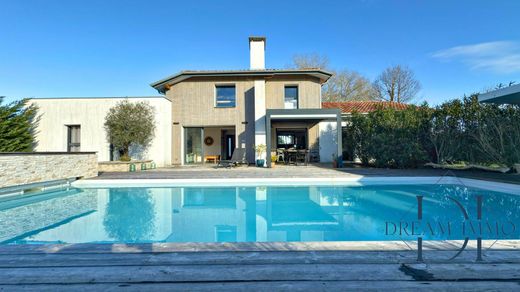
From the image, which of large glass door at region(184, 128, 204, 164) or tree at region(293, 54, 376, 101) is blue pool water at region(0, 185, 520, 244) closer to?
large glass door at region(184, 128, 204, 164)

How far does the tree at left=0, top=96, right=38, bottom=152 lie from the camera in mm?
12328

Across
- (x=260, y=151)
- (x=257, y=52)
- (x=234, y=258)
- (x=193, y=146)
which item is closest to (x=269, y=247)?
(x=234, y=258)

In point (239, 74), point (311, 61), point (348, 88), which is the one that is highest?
point (311, 61)

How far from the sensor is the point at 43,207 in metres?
7.20

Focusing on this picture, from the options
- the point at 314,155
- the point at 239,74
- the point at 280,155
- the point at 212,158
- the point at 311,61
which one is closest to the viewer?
the point at 239,74

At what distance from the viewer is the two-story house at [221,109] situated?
48.0 feet

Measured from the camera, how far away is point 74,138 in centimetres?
1491

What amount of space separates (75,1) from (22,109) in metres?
6.27

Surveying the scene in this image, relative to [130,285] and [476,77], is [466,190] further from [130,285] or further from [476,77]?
[476,77]

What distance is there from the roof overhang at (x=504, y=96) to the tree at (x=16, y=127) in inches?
798

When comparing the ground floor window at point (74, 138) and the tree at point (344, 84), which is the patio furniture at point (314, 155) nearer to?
the tree at point (344, 84)

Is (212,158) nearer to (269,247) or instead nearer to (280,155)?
(280,155)

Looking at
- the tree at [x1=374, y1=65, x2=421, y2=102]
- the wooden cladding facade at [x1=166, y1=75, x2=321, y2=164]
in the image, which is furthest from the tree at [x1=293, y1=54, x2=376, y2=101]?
the wooden cladding facade at [x1=166, y1=75, x2=321, y2=164]

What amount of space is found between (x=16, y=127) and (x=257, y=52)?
13064mm
